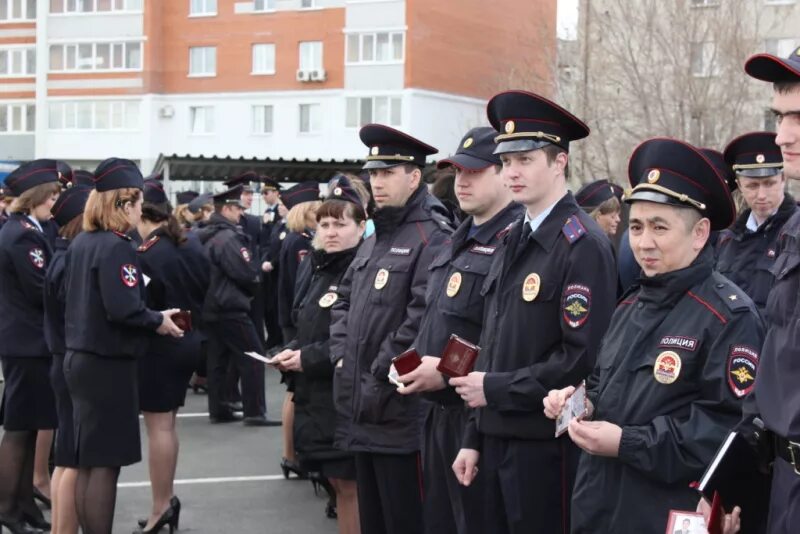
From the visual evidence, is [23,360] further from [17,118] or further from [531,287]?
[17,118]

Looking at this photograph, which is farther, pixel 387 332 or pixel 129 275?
pixel 129 275

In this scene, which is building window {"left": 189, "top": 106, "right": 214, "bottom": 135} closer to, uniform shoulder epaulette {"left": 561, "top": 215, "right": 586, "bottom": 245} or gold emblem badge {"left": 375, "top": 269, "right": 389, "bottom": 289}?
gold emblem badge {"left": 375, "top": 269, "right": 389, "bottom": 289}

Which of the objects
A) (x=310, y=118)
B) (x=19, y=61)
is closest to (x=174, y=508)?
(x=310, y=118)

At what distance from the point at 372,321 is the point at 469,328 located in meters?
0.82

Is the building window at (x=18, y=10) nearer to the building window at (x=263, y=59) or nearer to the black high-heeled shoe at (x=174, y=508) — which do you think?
the building window at (x=263, y=59)

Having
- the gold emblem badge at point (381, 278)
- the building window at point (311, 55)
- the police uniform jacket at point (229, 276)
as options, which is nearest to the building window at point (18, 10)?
the building window at point (311, 55)

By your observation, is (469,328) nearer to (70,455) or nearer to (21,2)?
(70,455)

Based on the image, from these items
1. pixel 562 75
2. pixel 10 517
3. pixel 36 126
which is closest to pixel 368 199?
pixel 10 517

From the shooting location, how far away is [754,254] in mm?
7598

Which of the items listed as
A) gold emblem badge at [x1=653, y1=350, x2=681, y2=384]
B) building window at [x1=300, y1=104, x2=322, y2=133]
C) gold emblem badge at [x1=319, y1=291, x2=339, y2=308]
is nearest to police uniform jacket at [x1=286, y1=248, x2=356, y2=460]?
gold emblem badge at [x1=319, y1=291, x2=339, y2=308]

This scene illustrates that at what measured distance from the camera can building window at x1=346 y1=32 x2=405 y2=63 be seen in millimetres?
54625

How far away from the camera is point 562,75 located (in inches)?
1420

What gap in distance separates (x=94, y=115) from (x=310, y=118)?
43.6 ft

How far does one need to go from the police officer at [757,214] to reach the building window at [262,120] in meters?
51.2
